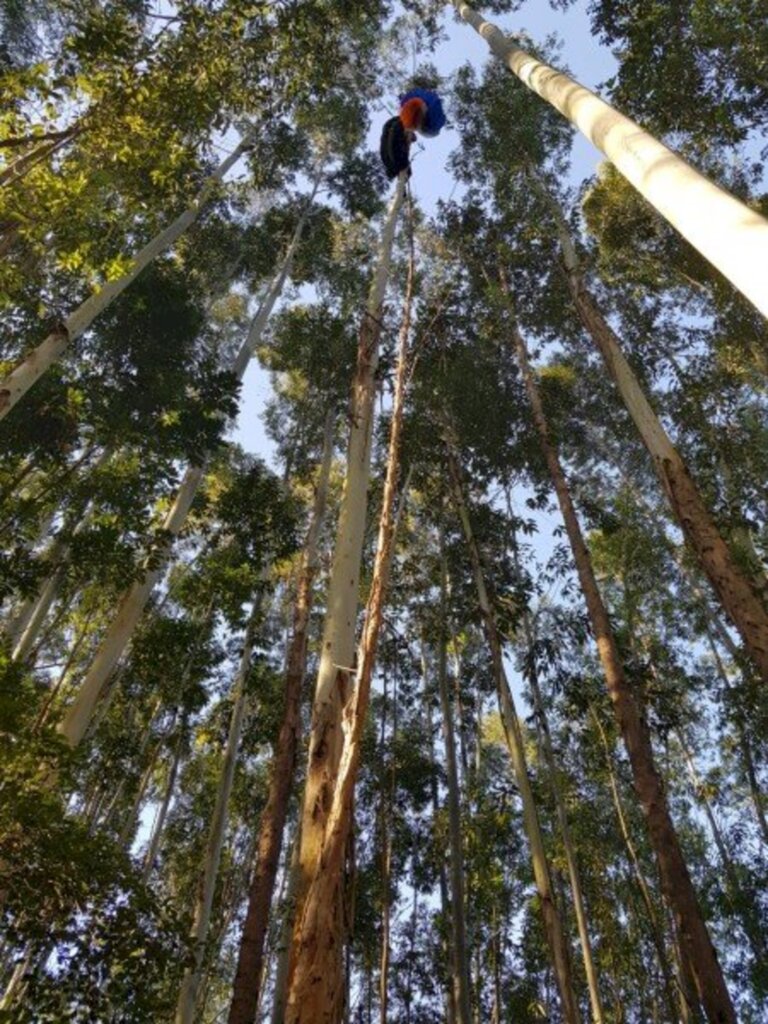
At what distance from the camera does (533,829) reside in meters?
6.44

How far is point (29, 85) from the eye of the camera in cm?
477

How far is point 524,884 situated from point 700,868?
3.78 metres

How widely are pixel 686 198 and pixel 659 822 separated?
17.3 feet

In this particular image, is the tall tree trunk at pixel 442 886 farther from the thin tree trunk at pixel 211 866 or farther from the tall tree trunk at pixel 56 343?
the tall tree trunk at pixel 56 343

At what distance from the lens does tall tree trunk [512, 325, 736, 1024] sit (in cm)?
474

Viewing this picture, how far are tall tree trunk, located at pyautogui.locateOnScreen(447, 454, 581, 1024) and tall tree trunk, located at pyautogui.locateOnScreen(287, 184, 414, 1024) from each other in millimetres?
4134

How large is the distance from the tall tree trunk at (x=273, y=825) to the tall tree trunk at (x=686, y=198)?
6.08 meters

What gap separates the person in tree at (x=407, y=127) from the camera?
5758 millimetres

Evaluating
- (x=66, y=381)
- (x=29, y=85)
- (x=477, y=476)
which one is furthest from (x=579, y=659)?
(x=29, y=85)

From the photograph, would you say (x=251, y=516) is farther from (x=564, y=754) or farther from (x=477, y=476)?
(x=564, y=754)

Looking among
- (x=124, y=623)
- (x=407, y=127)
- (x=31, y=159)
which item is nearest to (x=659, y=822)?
(x=124, y=623)

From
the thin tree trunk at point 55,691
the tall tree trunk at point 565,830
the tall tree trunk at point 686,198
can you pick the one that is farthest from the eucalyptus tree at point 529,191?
the thin tree trunk at point 55,691

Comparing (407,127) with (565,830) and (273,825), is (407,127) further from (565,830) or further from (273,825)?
(565,830)

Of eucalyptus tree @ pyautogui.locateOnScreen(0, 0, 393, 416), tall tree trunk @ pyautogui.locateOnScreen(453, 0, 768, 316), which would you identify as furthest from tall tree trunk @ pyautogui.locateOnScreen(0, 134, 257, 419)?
tall tree trunk @ pyautogui.locateOnScreen(453, 0, 768, 316)
